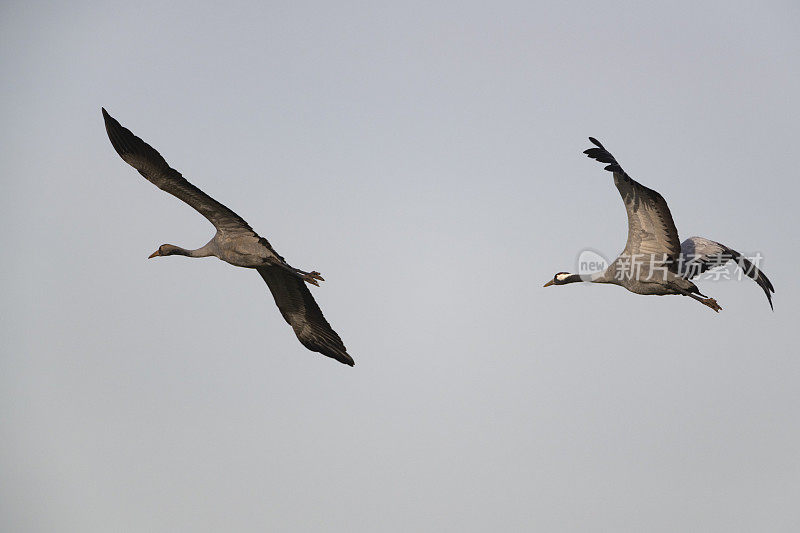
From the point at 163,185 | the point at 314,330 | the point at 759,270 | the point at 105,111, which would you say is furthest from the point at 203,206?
the point at 759,270

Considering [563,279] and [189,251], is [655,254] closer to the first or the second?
[563,279]

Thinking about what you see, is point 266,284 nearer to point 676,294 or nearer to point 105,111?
point 105,111

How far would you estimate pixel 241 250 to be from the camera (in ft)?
86.8

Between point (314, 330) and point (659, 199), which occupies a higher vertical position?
point (659, 199)

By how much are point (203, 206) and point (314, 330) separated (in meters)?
4.63

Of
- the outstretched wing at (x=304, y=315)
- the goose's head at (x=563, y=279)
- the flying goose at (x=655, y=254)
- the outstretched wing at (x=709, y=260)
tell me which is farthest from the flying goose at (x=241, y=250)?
the outstretched wing at (x=709, y=260)

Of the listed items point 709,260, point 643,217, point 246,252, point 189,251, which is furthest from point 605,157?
point 189,251

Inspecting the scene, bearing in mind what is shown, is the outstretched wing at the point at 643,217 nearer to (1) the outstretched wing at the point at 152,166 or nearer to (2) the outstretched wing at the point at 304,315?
(2) the outstretched wing at the point at 304,315

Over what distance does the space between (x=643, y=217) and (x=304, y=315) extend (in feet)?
26.8

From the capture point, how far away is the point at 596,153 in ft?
79.9

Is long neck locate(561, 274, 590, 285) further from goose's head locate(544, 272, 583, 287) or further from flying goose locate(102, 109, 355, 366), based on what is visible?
flying goose locate(102, 109, 355, 366)

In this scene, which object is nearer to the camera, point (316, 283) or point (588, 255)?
point (316, 283)

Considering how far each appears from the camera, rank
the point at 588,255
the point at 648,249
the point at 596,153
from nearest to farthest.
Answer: the point at 596,153
the point at 648,249
the point at 588,255

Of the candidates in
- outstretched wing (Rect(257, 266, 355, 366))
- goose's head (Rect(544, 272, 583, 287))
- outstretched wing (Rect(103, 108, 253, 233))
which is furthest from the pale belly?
goose's head (Rect(544, 272, 583, 287))
